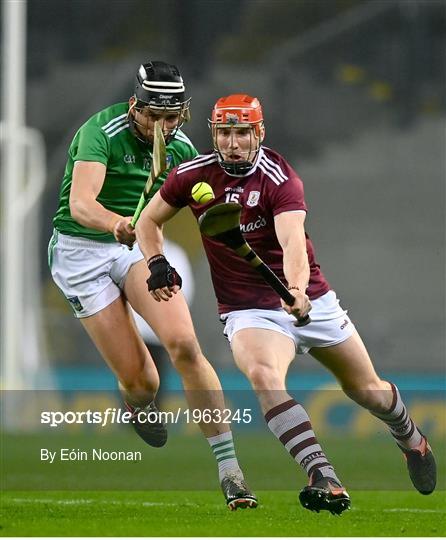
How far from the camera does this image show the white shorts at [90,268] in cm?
646

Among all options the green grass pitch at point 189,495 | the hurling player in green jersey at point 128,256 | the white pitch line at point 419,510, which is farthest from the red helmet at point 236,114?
the white pitch line at point 419,510

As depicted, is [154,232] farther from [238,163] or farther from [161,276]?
[238,163]

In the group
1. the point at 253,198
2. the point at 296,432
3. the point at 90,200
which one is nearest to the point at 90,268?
the point at 90,200

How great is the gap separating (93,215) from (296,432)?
1.28m

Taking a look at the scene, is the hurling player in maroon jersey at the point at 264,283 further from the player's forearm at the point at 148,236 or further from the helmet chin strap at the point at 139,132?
the helmet chin strap at the point at 139,132

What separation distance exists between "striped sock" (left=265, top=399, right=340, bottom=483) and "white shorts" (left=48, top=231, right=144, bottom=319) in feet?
4.09

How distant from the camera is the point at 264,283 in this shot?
18.9 ft

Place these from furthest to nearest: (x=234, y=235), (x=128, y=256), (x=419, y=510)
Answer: (x=128, y=256) → (x=419, y=510) → (x=234, y=235)

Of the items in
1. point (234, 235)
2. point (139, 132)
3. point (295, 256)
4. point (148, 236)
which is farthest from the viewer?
point (139, 132)

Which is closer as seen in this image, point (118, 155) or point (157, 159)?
point (157, 159)

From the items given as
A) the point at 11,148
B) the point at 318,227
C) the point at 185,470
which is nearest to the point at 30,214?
the point at 11,148

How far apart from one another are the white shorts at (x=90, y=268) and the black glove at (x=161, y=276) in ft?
2.44

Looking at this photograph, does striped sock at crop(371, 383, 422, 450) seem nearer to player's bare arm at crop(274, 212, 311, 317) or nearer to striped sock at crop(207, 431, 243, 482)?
striped sock at crop(207, 431, 243, 482)

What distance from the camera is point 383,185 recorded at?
14.0 metres
